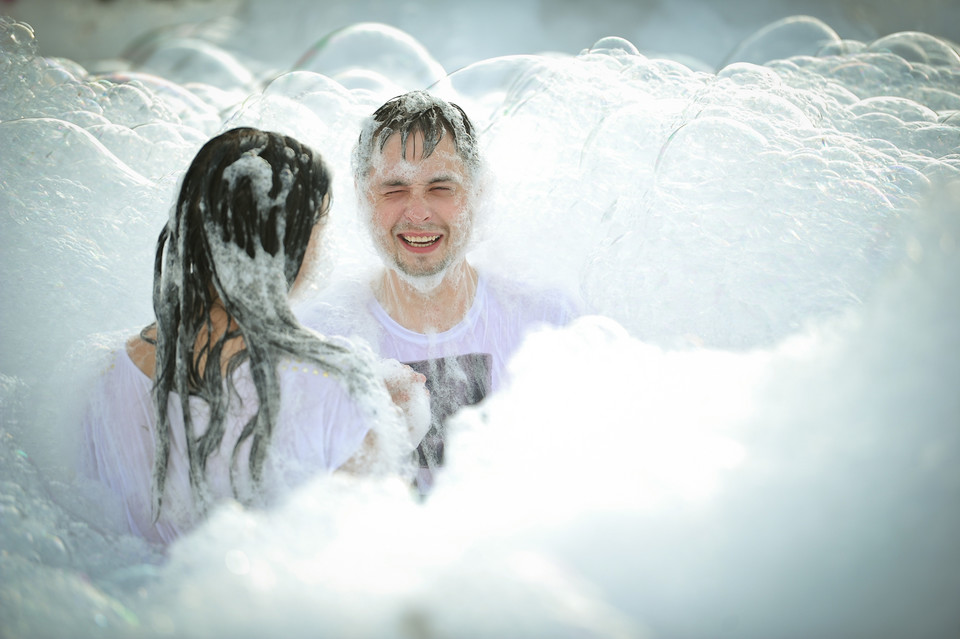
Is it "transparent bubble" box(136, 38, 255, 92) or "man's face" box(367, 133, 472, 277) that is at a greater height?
"transparent bubble" box(136, 38, 255, 92)

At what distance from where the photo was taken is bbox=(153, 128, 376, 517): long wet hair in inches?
48.4

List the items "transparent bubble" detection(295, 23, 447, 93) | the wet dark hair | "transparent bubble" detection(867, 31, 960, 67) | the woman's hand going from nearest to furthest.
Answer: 1. the woman's hand
2. the wet dark hair
3. "transparent bubble" detection(295, 23, 447, 93)
4. "transparent bubble" detection(867, 31, 960, 67)

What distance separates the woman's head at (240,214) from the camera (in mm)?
1231

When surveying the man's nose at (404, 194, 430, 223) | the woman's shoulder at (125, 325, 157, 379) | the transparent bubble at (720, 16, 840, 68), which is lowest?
the woman's shoulder at (125, 325, 157, 379)

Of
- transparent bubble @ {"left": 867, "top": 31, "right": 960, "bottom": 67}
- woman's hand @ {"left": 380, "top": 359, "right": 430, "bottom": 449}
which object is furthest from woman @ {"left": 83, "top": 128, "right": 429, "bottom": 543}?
transparent bubble @ {"left": 867, "top": 31, "right": 960, "bottom": 67}

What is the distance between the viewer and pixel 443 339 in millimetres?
1886

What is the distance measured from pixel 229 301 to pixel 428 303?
2.47ft

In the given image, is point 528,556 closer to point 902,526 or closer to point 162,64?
point 902,526

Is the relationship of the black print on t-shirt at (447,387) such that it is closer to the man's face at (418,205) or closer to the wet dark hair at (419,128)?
the man's face at (418,205)

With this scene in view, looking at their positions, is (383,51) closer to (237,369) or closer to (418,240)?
(418,240)

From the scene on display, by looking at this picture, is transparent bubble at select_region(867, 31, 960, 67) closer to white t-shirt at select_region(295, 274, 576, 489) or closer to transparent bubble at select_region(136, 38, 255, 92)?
white t-shirt at select_region(295, 274, 576, 489)

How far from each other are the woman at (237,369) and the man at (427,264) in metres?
0.55

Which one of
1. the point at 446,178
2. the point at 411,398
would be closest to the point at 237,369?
the point at 411,398

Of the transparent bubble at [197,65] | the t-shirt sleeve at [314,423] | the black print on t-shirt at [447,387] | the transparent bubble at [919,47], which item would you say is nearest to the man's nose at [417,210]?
the black print on t-shirt at [447,387]
